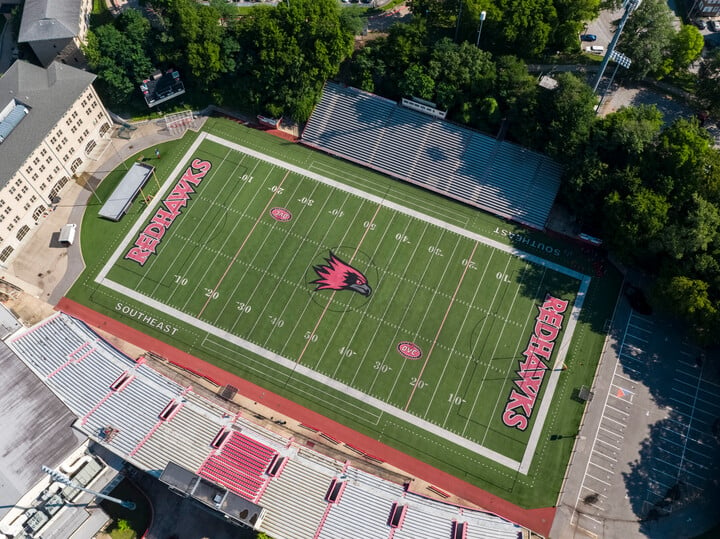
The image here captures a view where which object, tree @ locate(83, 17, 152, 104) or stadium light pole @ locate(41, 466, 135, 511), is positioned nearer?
stadium light pole @ locate(41, 466, 135, 511)

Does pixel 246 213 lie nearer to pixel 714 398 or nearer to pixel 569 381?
pixel 569 381

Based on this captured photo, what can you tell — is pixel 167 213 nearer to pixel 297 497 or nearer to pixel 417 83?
pixel 417 83

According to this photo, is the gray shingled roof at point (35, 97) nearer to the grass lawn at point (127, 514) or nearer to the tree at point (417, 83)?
the grass lawn at point (127, 514)

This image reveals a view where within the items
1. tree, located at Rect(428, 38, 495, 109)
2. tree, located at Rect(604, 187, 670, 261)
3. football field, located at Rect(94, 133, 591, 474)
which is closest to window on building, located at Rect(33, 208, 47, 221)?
football field, located at Rect(94, 133, 591, 474)

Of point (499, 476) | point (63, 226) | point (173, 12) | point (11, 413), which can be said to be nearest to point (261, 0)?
point (173, 12)

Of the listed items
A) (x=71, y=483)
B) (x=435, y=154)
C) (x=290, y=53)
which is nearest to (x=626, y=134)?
(x=435, y=154)

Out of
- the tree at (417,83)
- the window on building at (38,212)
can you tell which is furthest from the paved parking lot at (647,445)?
the window on building at (38,212)

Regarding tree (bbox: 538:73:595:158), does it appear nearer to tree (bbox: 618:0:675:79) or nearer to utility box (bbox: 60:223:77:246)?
tree (bbox: 618:0:675:79)
